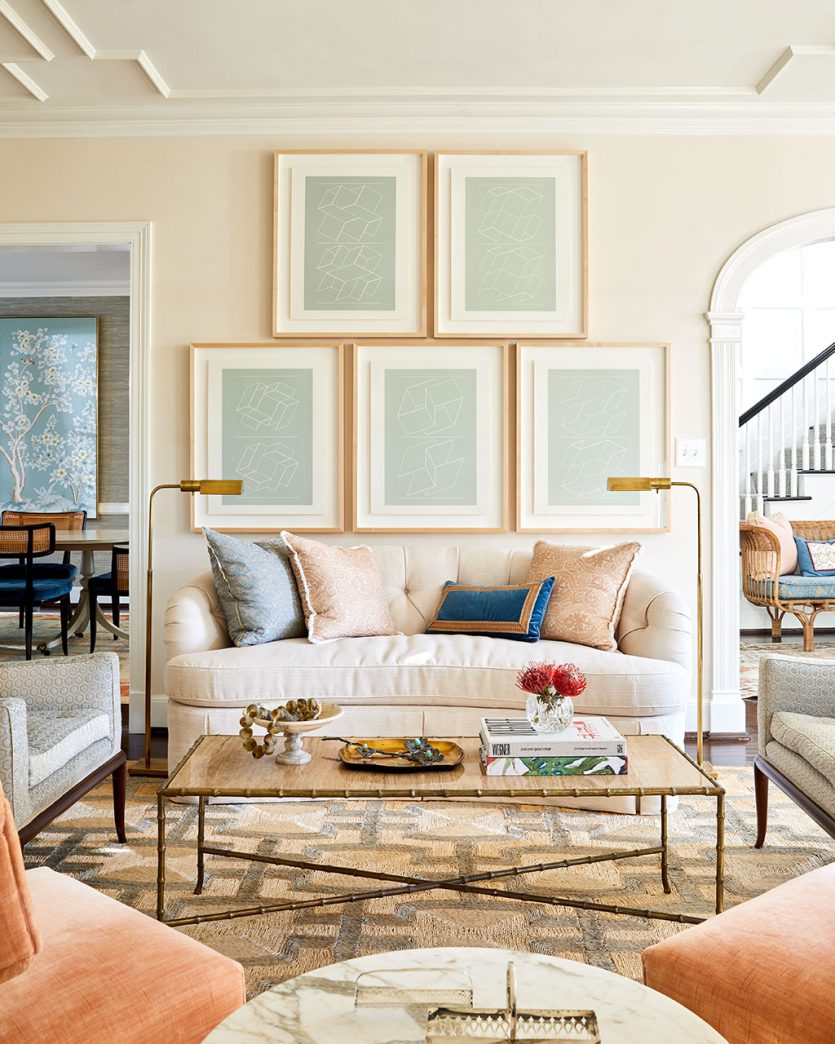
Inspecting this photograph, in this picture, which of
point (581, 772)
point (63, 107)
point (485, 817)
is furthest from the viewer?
point (63, 107)

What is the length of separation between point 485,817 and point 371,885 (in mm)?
632

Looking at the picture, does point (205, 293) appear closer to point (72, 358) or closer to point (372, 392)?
point (372, 392)

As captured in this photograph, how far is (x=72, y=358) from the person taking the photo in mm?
8070

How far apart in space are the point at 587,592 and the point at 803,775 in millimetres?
1320

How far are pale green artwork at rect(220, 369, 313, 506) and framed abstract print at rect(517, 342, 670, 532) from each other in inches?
40.5

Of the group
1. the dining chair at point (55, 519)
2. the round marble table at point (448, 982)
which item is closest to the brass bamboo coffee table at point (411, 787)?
the round marble table at point (448, 982)

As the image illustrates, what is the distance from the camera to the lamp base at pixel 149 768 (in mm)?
3543

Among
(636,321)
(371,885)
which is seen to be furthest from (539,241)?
(371,885)

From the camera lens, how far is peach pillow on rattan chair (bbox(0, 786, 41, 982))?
1093 mm

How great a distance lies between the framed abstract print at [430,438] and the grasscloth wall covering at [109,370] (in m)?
4.52

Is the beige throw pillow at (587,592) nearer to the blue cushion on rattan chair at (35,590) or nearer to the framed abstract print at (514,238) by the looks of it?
the framed abstract print at (514,238)

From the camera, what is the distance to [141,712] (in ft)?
13.9

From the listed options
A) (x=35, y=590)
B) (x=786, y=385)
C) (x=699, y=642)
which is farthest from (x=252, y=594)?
(x=786, y=385)

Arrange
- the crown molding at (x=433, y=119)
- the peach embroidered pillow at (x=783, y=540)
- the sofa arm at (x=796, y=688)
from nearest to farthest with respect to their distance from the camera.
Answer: the sofa arm at (x=796, y=688), the crown molding at (x=433, y=119), the peach embroidered pillow at (x=783, y=540)
